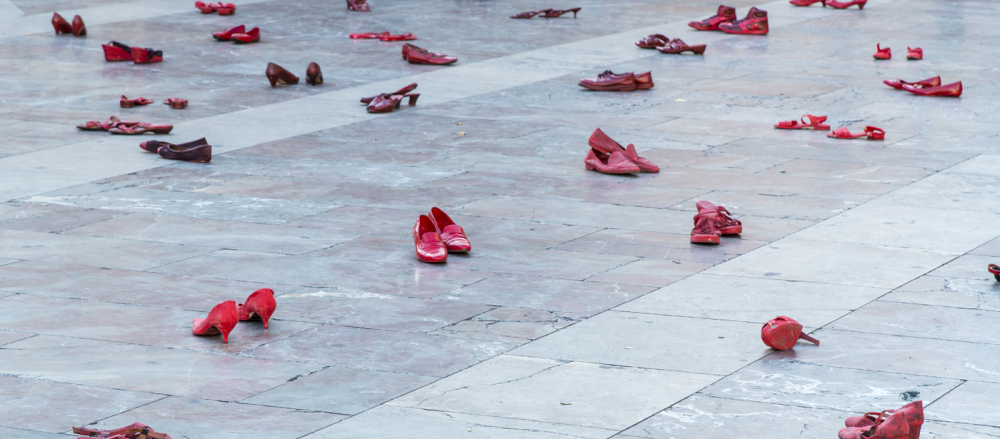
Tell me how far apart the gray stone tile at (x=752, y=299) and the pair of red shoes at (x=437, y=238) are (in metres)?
1.13

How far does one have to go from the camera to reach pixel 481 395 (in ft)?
15.2

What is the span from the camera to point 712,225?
22.0 ft

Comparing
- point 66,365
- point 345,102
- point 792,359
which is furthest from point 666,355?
point 345,102

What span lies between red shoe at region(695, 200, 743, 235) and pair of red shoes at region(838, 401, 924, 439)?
2.55 meters

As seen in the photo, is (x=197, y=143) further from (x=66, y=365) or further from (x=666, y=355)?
(x=666, y=355)

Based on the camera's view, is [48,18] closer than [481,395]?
No

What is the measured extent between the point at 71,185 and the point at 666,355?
4.47m

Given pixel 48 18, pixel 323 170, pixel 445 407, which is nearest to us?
pixel 445 407

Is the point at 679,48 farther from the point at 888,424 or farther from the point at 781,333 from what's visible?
the point at 888,424

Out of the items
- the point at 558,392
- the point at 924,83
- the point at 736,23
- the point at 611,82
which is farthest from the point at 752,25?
the point at 558,392

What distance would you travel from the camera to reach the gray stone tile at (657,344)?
4.97 metres

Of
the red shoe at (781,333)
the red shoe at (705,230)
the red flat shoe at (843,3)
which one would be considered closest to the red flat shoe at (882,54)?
the red flat shoe at (843,3)

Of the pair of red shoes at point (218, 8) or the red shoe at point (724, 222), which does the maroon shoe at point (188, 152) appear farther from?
the pair of red shoes at point (218, 8)

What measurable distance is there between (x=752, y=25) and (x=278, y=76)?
6.57 m
